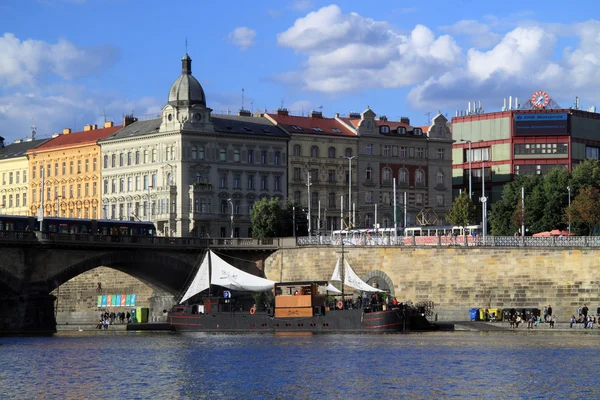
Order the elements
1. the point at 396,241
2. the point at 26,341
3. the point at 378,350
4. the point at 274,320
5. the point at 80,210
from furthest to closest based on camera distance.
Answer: the point at 80,210, the point at 396,241, the point at 274,320, the point at 26,341, the point at 378,350

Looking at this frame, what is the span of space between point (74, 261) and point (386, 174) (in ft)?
201

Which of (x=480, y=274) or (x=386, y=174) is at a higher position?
(x=386, y=174)

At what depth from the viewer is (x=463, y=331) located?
390 ft

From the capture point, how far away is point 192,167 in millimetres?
165875

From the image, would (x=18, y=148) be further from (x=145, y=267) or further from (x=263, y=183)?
(x=145, y=267)

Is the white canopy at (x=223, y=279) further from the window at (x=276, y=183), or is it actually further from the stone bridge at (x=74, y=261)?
the window at (x=276, y=183)

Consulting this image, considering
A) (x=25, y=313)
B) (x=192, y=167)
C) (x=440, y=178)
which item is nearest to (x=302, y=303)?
(x=25, y=313)

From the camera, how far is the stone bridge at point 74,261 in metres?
124

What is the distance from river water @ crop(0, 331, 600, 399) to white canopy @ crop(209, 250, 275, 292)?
12.0 meters

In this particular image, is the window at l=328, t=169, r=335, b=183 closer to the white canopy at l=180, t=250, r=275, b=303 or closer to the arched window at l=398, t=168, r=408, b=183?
the arched window at l=398, t=168, r=408, b=183

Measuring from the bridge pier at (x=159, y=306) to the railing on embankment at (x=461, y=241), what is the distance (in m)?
14.4

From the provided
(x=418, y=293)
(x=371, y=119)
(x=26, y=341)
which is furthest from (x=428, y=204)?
(x=26, y=341)

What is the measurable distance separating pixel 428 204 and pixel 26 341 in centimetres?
7805

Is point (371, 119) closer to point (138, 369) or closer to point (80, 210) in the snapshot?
point (80, 210)
